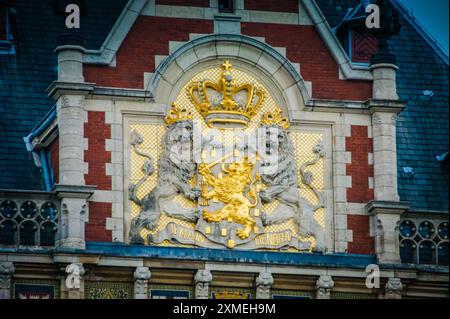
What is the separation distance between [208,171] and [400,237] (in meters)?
3.93

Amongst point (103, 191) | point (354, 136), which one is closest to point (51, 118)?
point (103, 191)

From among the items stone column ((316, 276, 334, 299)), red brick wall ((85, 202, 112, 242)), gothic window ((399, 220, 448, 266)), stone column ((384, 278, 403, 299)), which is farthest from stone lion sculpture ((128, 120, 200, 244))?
gothic window ((399, 220, 448, 266))

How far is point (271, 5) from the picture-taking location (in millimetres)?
54375

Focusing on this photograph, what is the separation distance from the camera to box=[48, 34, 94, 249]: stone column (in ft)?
171

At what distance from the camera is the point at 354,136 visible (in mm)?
54062

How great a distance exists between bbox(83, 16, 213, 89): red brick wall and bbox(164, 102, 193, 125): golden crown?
750mm

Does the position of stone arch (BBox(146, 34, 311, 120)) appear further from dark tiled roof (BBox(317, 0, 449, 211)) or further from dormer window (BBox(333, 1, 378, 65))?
dark tiled roof (BBox(317, 0, 449, 211))

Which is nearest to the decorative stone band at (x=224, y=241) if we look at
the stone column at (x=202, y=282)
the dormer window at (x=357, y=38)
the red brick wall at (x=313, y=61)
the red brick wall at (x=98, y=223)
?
the stone column at (x=202, y=282)

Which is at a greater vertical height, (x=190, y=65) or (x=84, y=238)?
(x=190, y=65)

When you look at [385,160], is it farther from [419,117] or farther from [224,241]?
[224,241]

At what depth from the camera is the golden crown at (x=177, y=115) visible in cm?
5325

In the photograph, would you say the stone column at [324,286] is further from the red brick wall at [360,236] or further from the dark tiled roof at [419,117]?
the dark tiled roof at [419,117]

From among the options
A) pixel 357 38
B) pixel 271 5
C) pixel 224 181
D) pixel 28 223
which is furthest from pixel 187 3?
pixel 28 223

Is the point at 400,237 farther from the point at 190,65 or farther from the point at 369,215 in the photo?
the point at 190,65
